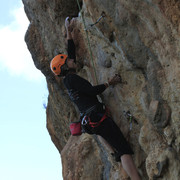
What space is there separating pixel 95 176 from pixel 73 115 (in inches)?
69.2

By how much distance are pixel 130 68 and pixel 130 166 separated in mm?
1619

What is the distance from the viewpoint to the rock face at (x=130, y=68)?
4.27 m

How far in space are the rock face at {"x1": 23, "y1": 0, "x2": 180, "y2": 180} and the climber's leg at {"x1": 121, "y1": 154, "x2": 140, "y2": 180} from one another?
0.26 meters

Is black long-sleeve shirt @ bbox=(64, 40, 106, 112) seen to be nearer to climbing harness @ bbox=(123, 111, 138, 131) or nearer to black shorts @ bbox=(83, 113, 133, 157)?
black shorts @ bbox=(83, 113, 133, 157)

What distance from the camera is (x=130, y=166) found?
507cm

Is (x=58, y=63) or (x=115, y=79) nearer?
(x=115, y=79)

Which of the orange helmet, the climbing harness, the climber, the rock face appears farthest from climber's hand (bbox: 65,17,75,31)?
the climbing harness

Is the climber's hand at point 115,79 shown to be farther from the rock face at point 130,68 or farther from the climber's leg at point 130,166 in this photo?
the climber's leg at point 130,166

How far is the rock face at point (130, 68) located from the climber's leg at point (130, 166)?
0.86ft

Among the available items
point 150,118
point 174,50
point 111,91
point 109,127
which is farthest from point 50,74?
point 174,50

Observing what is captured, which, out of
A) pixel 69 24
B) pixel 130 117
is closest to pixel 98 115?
pixel 130 117

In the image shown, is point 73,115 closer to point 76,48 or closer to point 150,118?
point 76,48

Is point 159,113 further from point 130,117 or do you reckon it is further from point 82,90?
point 82,90

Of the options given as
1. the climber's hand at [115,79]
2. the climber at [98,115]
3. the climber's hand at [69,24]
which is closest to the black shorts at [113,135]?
the climber at [98,115]
